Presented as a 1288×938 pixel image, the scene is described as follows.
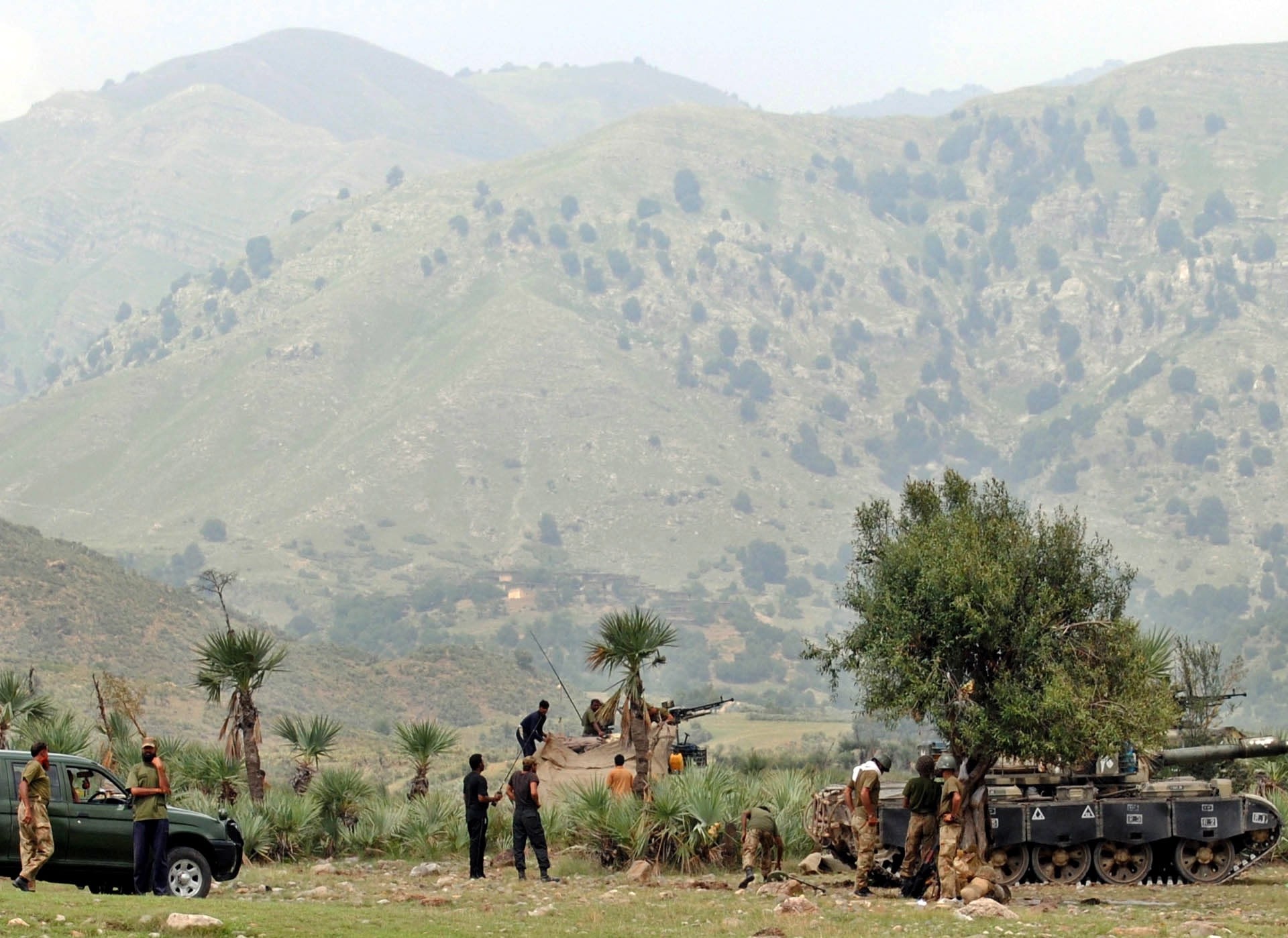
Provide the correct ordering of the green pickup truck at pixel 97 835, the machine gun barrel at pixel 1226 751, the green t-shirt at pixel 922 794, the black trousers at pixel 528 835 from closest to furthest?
the green pickup truck at pixel 97 835 → the green t-shirt at pixel 922 794 → the black trousers at pixel 528 835 → the machine gun barrel at pixel 1226 751

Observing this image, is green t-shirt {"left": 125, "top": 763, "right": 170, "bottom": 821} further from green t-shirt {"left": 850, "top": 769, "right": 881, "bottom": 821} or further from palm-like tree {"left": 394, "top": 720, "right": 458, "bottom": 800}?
palm-like tree {"left": 394, "top": 720, "right": 458, "bottom": 800}

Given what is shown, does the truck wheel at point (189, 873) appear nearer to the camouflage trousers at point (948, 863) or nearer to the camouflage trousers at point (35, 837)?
the camouflage trousers at point (35, 837)

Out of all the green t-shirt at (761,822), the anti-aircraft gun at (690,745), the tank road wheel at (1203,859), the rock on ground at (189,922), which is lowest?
the tank road wheel at (1203,859)

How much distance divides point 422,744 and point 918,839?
501 inches

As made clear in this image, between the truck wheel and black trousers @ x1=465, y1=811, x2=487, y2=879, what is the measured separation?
14.8 feet

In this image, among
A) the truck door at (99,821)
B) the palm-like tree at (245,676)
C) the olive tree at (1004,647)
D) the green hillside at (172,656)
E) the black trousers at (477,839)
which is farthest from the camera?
the green hillside at (172,656)

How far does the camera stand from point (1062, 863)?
27953mm

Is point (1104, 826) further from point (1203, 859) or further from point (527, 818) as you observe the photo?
point (527, 818)

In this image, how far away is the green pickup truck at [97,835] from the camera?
20141 mm

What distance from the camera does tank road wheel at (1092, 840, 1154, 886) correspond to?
91.8 feet

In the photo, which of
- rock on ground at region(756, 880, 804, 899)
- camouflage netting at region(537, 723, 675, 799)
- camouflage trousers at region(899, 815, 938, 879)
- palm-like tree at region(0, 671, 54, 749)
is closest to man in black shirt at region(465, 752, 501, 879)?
rock on ground at region(756, 880, 804, 899)

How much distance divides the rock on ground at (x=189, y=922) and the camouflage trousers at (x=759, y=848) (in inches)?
378

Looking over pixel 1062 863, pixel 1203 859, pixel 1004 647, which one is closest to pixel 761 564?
pixel 1203 859

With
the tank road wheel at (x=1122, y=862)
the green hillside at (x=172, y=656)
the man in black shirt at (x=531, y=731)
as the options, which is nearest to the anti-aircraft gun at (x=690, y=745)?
the man in black shirt at (x=531, y=731)
